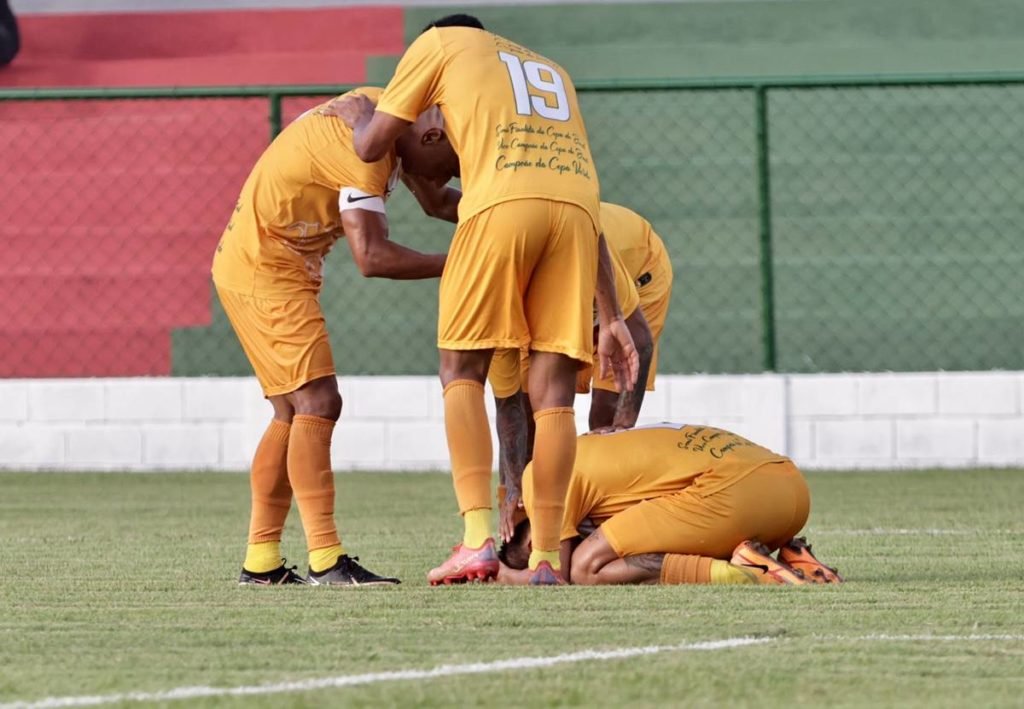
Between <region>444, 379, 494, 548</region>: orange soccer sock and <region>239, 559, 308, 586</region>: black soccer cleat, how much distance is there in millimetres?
566

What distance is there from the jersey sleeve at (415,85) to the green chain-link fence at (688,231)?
665cm

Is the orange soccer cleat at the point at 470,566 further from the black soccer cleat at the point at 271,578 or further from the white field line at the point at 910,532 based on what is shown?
the white field line at the point at 910,532

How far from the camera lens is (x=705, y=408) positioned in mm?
11227

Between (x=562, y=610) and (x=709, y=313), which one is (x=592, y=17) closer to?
(x=709, y=313)

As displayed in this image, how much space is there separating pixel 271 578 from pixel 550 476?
0.91 meters

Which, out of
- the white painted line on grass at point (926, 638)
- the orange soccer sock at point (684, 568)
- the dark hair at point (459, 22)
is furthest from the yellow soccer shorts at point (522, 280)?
the white painted line on grass at point (926, 638)

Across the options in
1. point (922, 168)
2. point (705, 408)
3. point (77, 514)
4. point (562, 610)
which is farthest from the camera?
point (922, 168)

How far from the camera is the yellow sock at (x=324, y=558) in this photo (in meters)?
5.91

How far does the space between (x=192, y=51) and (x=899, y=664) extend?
40.2 feet

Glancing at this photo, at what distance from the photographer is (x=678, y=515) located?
5.78 m

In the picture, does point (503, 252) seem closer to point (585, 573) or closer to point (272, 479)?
point (585, 573)

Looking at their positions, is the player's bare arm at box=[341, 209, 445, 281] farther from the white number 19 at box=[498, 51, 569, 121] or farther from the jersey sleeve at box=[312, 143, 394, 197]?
the white number 19 at box=[498, 51, 569, 121]

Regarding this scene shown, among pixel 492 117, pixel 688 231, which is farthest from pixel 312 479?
pixel 688 231

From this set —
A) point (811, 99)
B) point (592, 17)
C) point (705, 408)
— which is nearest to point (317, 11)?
point (592, 17)
